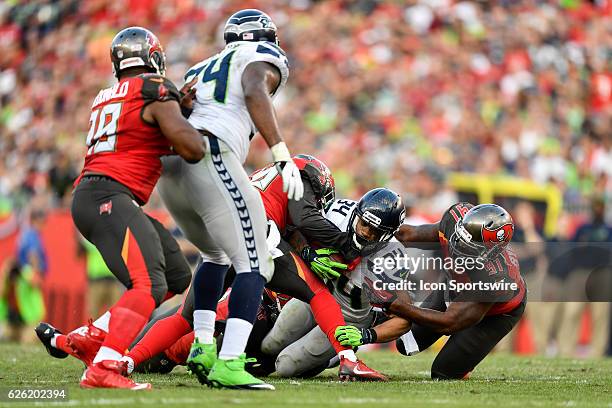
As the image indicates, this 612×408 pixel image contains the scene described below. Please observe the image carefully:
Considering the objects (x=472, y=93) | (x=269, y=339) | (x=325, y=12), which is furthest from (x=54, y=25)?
(x=269, y=339)

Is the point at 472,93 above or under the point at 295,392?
under

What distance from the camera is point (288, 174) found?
5020 millimetres

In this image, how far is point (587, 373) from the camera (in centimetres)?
719

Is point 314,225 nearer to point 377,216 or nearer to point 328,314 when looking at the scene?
point 377,216

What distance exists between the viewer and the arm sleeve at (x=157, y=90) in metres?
5.10

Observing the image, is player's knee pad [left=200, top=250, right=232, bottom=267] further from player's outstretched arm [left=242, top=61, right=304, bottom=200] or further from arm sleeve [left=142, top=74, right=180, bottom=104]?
arm sleeve [left=142, top=74, right=180, bottom=104]

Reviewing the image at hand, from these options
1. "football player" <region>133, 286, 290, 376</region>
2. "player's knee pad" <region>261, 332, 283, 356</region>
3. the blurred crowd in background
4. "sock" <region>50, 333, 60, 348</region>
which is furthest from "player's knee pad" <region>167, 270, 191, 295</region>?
the blurred crowd in background

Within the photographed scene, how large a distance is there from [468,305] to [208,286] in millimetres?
1689

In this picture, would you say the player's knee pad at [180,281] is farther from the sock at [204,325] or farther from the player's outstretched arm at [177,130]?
the player's outstretched arm at [177,130]

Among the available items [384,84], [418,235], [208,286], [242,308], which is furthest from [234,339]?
[384,84]

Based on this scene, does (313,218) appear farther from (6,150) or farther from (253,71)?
(6,150)

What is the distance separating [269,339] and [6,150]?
30.1 ft

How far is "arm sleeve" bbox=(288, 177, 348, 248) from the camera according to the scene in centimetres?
634

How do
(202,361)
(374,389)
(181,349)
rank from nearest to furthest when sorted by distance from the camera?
(202,361) < (374,389) < (181,349)
